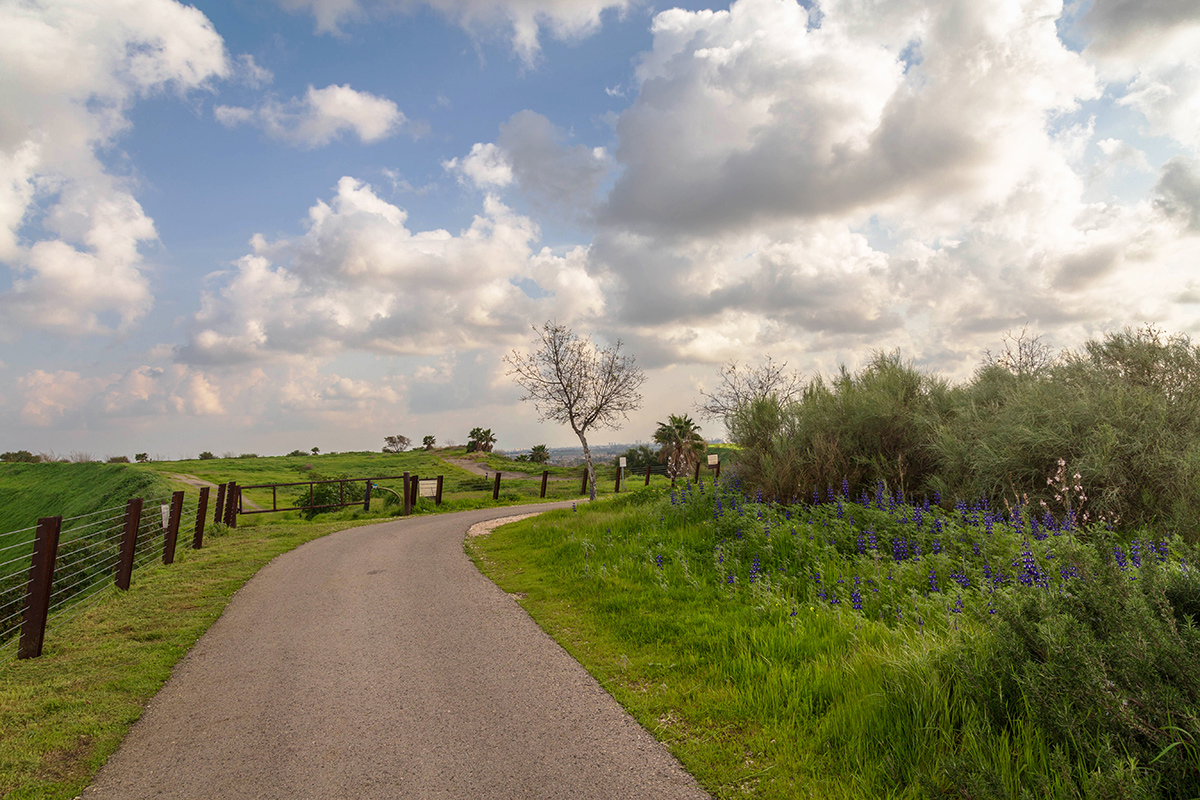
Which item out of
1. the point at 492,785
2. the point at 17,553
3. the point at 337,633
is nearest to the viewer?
the point at 492,785

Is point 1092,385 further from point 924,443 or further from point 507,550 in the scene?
point 507,550

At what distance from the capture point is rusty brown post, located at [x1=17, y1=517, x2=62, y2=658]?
6.77 m

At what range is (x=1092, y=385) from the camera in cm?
978

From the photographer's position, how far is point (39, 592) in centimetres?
685

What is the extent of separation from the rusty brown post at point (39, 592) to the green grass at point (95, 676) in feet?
0.62

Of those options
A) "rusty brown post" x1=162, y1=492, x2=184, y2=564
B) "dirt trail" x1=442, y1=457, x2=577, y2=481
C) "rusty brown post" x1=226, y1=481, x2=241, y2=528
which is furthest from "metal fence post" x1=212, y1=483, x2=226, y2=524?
"dirt trail" x1=442, y1=457, x2=577, y2=481

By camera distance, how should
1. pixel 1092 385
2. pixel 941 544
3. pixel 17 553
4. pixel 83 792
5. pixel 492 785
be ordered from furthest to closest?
pixel 17 553 < pixel 1092 385 < pixel 941 544 < pixel 83 792 < pixel 492 785

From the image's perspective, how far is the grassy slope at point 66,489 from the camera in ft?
87.6

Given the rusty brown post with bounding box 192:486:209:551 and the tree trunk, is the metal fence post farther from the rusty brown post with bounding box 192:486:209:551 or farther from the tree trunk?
the tree trunk

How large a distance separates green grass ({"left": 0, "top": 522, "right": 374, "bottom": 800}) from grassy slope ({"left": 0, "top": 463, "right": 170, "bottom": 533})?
1738cm

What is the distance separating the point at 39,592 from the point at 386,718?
532 centimetres

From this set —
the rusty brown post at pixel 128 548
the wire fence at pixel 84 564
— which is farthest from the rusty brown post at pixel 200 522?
the rusty brown post at pixel 128 548

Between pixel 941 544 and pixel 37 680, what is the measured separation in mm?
10043

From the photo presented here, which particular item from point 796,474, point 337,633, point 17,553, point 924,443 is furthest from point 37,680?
point 17,553
